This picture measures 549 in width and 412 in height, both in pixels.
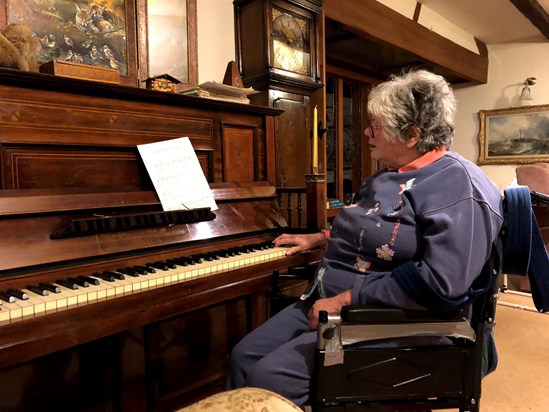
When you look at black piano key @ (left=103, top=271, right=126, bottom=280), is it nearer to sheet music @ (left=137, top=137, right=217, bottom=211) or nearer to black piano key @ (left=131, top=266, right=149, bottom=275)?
black piano key @ (left=131, top=266, right=149, bottom=275)

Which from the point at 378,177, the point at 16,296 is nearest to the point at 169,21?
the point at 378,177

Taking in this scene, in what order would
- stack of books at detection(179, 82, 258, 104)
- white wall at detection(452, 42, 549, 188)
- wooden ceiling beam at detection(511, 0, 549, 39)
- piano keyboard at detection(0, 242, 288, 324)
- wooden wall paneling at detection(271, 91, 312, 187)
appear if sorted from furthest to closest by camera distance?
white wall at detection(452, 42, 549, 188) → wooden ceiling beam at detection(511, 0, 549, 39) → wooden wall paneling at detection(271, 91, 312, 187) → stack of books at detection(179, 82, 258, 104) → piano keyboard at detection(0, 242, 288, 324)

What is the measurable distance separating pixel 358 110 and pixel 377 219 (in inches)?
147

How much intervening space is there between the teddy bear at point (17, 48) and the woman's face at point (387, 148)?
114 cm

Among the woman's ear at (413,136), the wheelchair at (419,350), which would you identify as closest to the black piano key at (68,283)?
the wheelchair at (419,350)

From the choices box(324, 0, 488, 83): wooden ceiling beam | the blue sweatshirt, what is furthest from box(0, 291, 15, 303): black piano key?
box(324, 0, 488, 83): wooden ceiling beam

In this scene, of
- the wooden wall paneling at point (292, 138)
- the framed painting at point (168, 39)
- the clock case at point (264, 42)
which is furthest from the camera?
the wooden wall paneling at point (292, 138)

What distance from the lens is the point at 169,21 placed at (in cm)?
224

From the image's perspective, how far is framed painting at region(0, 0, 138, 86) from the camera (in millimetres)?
1727

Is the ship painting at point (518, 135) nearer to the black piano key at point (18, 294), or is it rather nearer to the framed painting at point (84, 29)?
the framed painting at point (84, 29)

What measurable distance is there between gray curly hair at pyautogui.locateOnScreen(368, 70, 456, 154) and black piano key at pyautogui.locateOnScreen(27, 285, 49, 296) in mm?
1062

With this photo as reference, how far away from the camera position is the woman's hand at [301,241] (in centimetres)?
170

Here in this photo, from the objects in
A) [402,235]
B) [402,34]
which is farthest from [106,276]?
[402,34]

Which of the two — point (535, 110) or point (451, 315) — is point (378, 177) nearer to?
point (451, 315)
